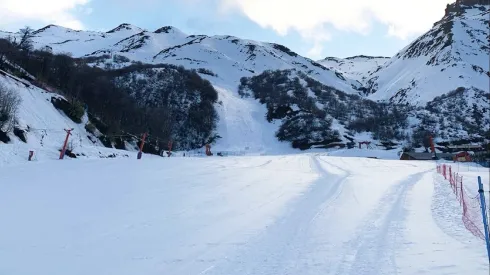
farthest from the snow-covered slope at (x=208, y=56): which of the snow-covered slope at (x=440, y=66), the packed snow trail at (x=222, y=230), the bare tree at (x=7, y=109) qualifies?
the packed snow trail at (x=222, y=230)

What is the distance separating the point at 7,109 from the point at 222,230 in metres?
20.7

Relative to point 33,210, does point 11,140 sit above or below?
above

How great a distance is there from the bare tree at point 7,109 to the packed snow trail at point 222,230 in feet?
30.4

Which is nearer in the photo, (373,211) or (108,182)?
(373,211)

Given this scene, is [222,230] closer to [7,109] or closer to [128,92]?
[7,109]

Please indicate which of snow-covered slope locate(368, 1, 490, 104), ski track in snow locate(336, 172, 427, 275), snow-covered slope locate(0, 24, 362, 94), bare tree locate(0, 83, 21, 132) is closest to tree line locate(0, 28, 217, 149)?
bare tree locate(0, 83, 21, 132)

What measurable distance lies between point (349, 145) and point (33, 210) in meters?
85.8

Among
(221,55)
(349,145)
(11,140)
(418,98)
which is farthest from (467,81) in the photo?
(11,140)

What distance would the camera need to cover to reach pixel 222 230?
8.36 meters

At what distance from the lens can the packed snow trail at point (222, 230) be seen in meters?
6.06

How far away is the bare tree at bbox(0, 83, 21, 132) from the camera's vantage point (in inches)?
866

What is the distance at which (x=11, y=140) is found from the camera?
2127 cm

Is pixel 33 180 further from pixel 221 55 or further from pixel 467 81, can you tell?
pixel 221 55

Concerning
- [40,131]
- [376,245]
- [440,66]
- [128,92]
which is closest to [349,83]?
[440,66]
